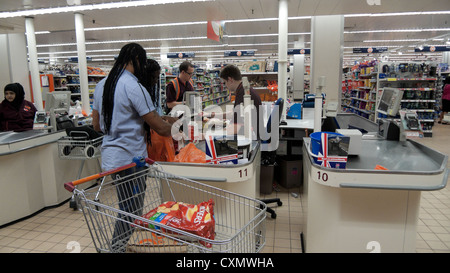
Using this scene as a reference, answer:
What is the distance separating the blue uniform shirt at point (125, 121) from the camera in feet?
6.62

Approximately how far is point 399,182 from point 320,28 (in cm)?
736

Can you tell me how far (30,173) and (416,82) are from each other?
982 centimetres

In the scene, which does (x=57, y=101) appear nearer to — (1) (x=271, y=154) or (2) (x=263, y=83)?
(1) (x=271, y=154)

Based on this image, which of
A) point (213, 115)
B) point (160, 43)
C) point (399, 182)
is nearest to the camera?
point (399, 182)

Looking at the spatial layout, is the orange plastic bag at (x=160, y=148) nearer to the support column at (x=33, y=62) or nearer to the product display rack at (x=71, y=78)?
the support column at (x=33, y=62)

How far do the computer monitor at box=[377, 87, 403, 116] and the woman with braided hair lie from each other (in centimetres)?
214

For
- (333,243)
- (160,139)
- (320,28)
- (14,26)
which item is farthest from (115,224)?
(14,26)

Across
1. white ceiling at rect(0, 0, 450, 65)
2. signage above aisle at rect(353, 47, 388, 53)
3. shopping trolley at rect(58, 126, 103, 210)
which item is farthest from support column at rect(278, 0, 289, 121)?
signage above aisle at rect(353, 47, 388, 53)

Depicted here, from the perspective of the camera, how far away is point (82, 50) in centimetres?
738

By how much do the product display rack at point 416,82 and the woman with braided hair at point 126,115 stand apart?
8212 mm

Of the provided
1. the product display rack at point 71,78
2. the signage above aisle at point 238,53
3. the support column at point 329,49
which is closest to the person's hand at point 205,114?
the support column at point 329,49

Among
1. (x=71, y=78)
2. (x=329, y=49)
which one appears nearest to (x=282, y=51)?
(x=329, y=49)

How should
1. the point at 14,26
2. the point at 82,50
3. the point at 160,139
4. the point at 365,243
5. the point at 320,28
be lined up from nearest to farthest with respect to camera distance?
the point at 365,243
the point at 160,139
the point at 82,50
the point at 320,28
the point at 14,26
